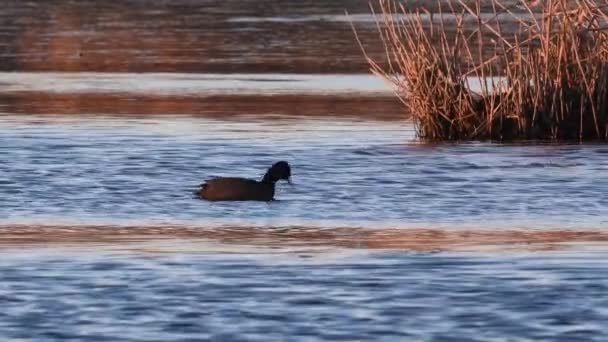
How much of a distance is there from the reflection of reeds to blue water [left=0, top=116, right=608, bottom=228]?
45 cm

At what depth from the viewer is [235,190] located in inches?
585

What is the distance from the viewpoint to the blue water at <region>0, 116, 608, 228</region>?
46.2 ft

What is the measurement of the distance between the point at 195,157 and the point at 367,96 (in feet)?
28.9

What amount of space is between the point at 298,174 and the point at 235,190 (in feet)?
7.43

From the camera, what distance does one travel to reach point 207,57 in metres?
35.5

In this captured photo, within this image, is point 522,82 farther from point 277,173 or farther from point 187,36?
point 187,36

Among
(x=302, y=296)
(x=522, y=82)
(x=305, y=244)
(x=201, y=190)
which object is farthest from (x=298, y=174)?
(x=302, y=296)

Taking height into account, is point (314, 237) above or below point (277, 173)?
below

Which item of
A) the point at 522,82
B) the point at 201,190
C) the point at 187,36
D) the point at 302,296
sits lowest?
the point at 302,296

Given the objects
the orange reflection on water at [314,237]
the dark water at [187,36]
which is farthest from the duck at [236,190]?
the dark water at [187,36]

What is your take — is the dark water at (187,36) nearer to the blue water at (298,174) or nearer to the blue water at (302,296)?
the blue water at (298,174)

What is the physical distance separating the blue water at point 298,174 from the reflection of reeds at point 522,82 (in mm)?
452

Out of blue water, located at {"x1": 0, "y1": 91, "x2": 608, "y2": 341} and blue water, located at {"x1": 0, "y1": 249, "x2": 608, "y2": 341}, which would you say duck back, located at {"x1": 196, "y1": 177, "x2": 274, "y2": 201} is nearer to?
blue water, located at {"x1": 0, "y1": 91, "x2": 608, "y2": 341}

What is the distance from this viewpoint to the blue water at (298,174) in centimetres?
1408
